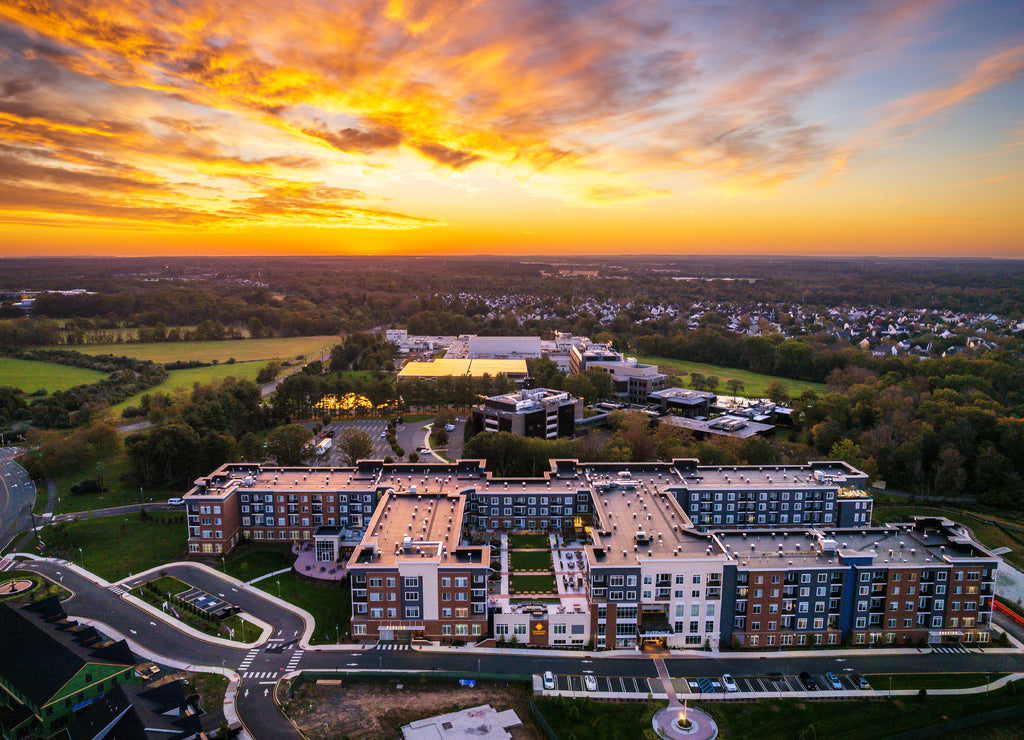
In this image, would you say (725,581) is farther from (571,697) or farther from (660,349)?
(660,349)

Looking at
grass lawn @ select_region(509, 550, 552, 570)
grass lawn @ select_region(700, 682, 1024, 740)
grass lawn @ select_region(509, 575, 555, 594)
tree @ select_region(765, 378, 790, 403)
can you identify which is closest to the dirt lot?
grass lawn @ select_region(509, 575, 555, 594)

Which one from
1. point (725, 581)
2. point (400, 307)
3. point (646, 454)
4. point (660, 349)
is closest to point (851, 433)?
point (646, 454)

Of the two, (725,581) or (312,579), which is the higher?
(725,581)

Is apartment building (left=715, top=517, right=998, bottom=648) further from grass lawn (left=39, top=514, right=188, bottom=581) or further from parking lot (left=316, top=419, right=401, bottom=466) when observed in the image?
parking lot (left=316, top=419, right=401, bottom=466)

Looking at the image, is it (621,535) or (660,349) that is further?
(660,349)

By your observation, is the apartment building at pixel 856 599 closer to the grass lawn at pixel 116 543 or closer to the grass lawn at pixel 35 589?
the grass lawn at pixel 116 543

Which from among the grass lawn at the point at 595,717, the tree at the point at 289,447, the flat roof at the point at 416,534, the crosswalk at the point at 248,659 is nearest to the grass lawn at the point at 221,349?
the tree at the point at 289,447

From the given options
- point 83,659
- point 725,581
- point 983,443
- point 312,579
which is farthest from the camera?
point 983,443

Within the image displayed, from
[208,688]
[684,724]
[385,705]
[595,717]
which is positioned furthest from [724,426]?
[208,688]

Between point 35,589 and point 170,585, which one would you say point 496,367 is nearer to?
point 170,585
